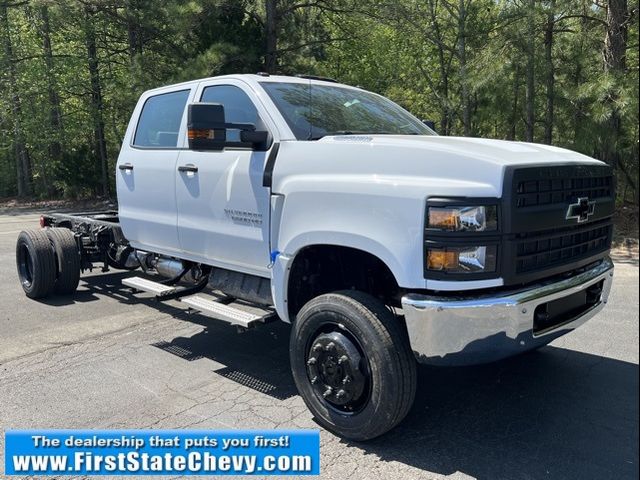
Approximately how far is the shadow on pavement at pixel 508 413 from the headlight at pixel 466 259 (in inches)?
34.9

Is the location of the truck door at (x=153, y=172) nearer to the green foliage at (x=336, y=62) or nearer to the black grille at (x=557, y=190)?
the black grille at (x=557, y=190)

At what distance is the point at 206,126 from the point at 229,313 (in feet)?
4.45

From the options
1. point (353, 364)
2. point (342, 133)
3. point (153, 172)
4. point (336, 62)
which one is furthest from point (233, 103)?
point (336, 62)

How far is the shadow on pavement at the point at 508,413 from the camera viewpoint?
309 cm

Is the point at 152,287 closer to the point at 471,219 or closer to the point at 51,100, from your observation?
the point at 471,219

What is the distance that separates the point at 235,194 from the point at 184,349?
5.57ft

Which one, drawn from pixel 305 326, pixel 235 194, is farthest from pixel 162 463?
pixel 235 194

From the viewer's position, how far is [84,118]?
24.5 metres

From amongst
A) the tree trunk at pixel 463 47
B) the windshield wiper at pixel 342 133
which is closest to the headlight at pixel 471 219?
the windshield wiper at pixel 342 133

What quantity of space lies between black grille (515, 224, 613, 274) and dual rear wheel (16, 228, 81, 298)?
545 centimetres

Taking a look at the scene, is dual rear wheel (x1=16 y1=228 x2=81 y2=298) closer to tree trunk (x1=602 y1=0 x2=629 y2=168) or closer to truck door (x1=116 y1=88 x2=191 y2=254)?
truck door (x1=116 y1=88 x2=191 y2=254)

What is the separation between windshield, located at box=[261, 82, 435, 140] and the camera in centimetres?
403

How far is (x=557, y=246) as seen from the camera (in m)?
3.20

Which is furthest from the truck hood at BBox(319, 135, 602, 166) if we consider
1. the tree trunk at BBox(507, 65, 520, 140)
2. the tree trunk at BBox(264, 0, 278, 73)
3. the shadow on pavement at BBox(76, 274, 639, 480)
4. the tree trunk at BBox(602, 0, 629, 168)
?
the tree trunk at BBox(264, 0, 278, 73)
